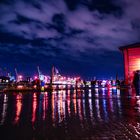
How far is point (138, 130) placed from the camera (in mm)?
5949

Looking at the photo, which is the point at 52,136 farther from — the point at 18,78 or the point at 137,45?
the point at 18,78

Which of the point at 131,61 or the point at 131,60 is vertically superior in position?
the point at 131,60

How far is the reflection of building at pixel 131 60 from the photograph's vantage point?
32844 mm

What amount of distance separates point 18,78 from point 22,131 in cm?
9782

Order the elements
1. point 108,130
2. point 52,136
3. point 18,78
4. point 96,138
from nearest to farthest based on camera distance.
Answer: point 96,138 < point 52,136 < point 108,130 < point 18,78

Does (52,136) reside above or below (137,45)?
below

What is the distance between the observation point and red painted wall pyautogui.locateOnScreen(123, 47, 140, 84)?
108 ft

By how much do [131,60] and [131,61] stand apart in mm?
153

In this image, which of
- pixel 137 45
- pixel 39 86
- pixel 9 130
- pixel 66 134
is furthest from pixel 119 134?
pixel 39 86

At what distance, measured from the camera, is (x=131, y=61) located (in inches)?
1316

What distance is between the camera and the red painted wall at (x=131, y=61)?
32844mm

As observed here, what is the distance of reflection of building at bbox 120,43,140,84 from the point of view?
3284 centimetres

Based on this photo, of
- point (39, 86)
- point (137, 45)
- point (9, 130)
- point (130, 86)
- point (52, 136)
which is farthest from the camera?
point (39, 86)

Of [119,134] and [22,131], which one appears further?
[22,131]
